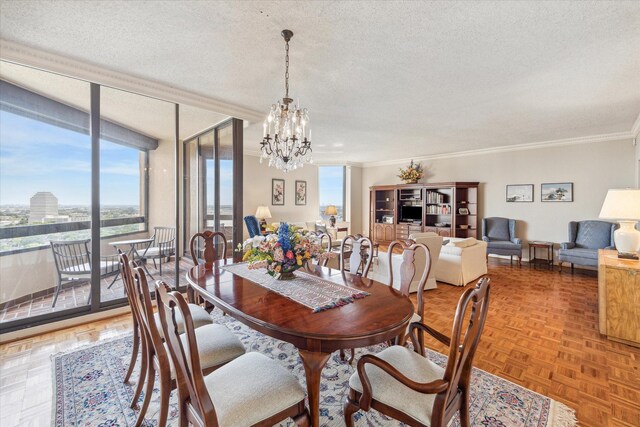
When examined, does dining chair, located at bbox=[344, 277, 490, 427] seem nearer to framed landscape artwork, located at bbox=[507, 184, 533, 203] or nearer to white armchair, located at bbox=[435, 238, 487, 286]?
white armchair, located at bbox=[435, 238, 487, 286]

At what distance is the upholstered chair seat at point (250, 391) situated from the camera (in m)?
1.19

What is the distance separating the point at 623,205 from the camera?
2.88 m

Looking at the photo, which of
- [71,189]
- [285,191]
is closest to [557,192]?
[285,191]

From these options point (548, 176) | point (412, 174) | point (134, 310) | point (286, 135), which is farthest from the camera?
point (412, 174)

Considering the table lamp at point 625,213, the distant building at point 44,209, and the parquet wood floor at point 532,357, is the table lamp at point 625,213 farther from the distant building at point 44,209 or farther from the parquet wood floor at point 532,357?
the distant building at point 44,209

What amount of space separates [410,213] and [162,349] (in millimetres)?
7649

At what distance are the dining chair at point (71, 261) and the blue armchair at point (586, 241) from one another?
7.18 meters

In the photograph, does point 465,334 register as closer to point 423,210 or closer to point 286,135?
point 286,135

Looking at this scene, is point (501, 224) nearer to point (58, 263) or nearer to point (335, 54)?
point (335, 54)

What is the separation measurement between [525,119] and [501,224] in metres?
2.83

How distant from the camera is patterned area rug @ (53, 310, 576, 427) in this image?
5.67ft

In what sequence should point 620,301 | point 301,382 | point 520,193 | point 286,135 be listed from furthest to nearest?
point 520,193 < point 286,135 < point 620,301 < point 301,382

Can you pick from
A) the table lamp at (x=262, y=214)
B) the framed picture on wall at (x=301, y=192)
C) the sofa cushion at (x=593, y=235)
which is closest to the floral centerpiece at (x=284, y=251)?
the table lamp at (x=262, y=214)

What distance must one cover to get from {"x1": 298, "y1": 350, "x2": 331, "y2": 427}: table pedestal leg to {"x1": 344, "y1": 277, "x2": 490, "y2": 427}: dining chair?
0.56ft
